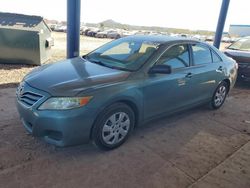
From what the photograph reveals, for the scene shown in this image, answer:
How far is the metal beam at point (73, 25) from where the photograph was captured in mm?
5406

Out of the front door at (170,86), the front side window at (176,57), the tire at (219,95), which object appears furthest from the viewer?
the tire at (219,95)

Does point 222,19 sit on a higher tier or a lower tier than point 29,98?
higher

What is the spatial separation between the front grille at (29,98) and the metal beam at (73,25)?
9.03 feet

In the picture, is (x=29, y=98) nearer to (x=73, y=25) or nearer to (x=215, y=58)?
(x=73, y=25)

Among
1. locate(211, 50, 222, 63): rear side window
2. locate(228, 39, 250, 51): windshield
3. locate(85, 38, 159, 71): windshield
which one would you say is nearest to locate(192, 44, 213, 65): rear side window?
locate(211, 50, 222, 63): rear side window

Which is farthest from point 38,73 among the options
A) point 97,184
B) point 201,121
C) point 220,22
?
point 220,22

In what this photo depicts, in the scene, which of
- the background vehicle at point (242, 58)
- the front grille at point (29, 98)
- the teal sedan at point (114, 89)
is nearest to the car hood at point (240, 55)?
the background vehicle at point (242, 58)

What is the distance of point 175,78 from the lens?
13.1ft

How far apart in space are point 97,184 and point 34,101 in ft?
4.07

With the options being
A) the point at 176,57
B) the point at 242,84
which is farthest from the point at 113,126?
the point at 242,84

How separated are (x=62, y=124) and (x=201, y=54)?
302 centimetres

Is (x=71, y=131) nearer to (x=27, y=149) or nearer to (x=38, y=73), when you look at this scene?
(x=27, y=149)

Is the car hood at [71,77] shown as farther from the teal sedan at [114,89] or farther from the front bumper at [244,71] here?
the front bumper at [244,71]

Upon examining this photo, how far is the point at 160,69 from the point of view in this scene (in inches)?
141
